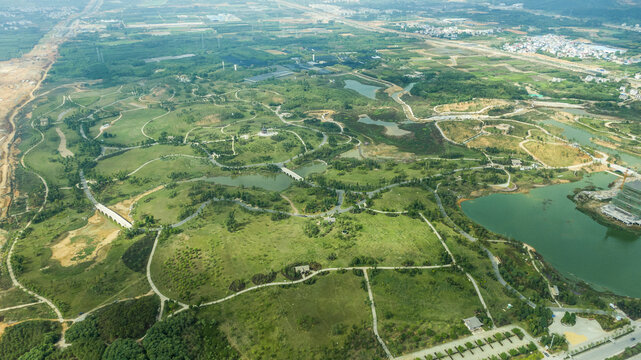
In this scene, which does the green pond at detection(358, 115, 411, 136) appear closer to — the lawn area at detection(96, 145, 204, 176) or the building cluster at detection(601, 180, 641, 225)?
the building cluster at detection(601, 180, 641, 225)

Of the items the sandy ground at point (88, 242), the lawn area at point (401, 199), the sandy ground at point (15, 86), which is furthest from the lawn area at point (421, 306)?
the sandy ground at point (15, 86)

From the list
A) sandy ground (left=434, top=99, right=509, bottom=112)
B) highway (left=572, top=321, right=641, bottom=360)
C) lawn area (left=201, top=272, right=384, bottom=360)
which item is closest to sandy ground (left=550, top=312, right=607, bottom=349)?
highway (left=572, top=321, right=641, bottom=360)

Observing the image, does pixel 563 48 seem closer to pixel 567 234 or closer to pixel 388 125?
pixel 388 125

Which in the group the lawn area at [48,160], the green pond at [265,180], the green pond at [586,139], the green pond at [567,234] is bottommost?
the lawn area at [48,160]

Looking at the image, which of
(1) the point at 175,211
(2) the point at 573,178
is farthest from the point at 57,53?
(2) the point at 573,178

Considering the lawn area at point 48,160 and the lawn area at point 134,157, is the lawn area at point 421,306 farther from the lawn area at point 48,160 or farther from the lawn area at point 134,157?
the lawn area at point 48,160

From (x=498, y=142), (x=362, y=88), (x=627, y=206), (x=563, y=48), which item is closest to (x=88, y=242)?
(x=627, y=206)

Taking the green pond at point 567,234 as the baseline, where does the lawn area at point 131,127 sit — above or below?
below
